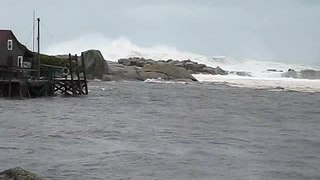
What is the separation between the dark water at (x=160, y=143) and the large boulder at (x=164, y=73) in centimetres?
5017

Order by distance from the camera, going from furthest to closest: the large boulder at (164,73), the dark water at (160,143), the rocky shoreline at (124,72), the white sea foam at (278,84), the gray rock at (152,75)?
the large boulder at (164,73) < the gray rock at (152,75) < the rocky shoreline at (124,72) < the white sea foam at (278,84) < the dark water at (160,143)

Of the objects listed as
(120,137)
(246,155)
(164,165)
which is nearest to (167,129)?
(120,137)

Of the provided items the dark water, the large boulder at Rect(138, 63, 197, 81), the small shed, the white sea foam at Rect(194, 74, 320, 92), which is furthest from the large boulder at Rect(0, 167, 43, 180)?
the large boulder at Rect(138, 63, 197, 81)

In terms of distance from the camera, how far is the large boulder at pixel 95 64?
7788 centimetres

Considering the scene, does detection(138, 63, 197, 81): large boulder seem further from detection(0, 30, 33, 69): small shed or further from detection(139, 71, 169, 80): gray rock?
detection(0, 30, 33, 69): small shed

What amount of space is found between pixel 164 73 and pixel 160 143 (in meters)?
67.2

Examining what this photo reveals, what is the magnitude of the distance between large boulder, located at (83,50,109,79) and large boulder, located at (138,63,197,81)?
6320 millimetres

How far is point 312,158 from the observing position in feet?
58.2

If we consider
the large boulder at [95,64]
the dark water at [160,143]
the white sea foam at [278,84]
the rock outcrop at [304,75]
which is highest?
the large boulder at [95,64]

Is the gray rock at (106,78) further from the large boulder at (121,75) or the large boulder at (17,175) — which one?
the large boulder at (17,175)

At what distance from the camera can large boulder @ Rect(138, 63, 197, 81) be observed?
85.6m

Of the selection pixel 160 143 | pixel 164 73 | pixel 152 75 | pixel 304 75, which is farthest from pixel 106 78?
pixel 160 143

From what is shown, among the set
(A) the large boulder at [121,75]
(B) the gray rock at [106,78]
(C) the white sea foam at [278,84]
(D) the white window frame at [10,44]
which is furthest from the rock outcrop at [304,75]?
(D) the white window frame at [10,44]

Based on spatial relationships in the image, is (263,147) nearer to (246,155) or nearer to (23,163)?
(246,155)
